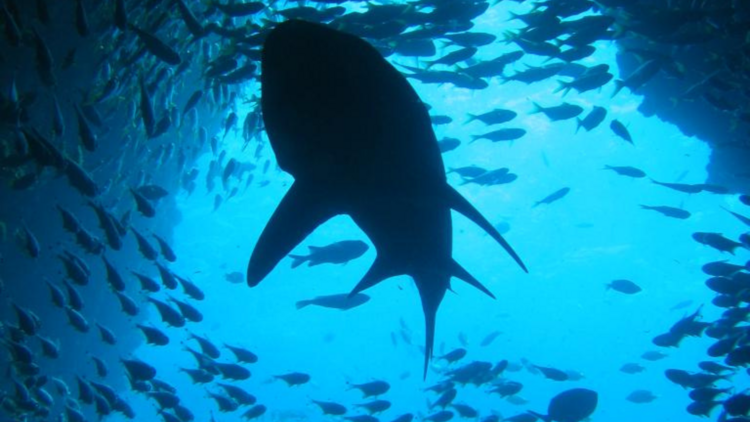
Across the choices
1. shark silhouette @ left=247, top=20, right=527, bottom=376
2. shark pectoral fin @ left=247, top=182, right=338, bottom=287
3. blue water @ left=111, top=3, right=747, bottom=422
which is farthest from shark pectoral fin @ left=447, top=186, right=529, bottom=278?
blue water @ left=111, top=3, right=747, bottom=422

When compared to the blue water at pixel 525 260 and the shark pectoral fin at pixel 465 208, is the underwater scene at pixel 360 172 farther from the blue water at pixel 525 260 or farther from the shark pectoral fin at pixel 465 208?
the blue water at pixel 525 260

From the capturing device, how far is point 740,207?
76.8ft

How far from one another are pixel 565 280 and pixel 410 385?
4274 centimetres

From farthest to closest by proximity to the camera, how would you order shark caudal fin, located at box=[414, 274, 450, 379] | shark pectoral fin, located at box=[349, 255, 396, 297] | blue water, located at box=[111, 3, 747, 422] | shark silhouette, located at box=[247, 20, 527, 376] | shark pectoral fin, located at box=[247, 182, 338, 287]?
blue water, located at box=[111, 3, 747, 422], shark caudal fin, located at box=[414, 274, 450, 379], shark pectoral fin, located at box=[349, 255, 396, 297], shark pectoral fin, located at box=[247, 182, 338, 287], shark silhouette, located at box=[247, 20, 527, 376]

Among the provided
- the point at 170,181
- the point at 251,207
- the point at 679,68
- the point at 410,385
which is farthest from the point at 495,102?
the point at 410,385

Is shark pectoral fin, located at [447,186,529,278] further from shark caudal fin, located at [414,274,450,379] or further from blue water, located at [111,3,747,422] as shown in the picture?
blue water, located at [111,3,747,422]

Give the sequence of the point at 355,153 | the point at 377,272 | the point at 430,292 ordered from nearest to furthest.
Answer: the point at 355,153, the point at 377,272, the point at 430,292

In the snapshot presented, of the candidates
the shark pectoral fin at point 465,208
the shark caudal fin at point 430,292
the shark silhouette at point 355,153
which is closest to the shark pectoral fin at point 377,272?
→ the shark silhouette at point 355,153

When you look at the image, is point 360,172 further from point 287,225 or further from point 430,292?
point 430,292

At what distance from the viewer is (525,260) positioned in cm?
3422

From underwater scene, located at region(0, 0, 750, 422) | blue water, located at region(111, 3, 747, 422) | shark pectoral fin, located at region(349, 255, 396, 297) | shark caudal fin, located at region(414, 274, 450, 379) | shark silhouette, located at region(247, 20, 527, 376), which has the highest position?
blue water, located at region(111, 3, 747, 422)

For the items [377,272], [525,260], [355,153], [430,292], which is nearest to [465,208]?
[355,153]

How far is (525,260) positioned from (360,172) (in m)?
33.8

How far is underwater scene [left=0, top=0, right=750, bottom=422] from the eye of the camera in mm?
2943
